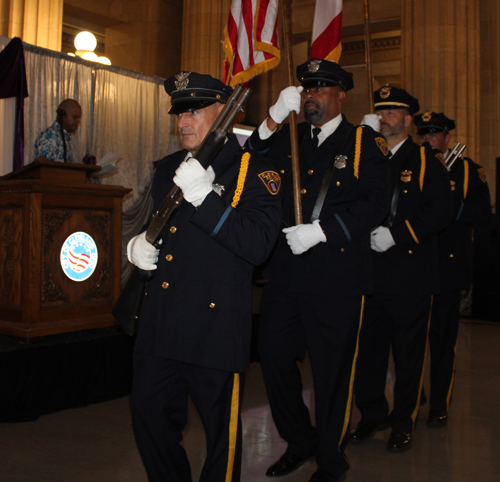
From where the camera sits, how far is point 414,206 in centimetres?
366

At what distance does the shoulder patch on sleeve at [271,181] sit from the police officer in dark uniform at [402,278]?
141 centimetres

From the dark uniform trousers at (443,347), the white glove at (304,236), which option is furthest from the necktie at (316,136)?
the dark uniform trousers at (443,347)

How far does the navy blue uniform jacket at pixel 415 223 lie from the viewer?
3.55 meters

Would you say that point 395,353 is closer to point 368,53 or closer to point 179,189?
point 368,53

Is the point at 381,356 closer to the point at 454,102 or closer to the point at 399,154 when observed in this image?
the point at 399,154

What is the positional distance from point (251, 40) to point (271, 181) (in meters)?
1.58

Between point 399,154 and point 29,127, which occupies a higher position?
point 29,127

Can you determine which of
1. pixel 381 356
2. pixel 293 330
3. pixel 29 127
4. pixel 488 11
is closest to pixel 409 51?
pixel 488 11

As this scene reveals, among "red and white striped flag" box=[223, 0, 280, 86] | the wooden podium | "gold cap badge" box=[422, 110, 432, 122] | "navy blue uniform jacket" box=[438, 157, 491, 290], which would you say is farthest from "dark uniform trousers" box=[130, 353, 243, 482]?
"gold cap badge" box=[422, 110, 432, 122]

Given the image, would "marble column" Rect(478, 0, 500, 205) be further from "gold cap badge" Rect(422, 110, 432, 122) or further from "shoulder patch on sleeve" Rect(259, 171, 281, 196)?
"shoulder patch on sleeve" Rect(259, 171, 281, 196)

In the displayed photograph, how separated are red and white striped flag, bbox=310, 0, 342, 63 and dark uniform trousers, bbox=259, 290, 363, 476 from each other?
1474 mm

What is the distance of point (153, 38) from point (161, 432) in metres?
11.0

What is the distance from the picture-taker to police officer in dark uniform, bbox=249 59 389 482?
2.87 meters

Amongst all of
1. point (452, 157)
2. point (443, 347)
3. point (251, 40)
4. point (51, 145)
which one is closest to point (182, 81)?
point (251, 40)
